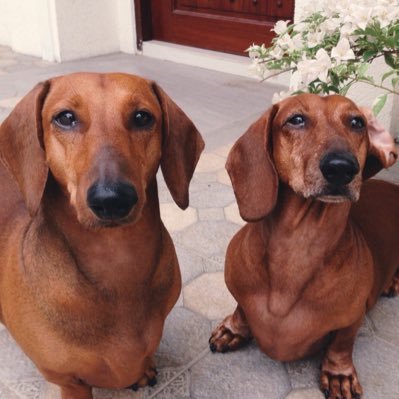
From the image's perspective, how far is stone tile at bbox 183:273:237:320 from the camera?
2.13 meters

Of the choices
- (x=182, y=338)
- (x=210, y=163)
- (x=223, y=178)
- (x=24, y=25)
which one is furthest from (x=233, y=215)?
(x=24, y=25)

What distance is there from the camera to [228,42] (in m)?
5.13

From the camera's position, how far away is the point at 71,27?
560cm

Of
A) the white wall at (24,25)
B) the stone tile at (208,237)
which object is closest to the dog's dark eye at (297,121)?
the stone tile at (208,237)

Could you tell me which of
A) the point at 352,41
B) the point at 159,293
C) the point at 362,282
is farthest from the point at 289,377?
the point at 352,41

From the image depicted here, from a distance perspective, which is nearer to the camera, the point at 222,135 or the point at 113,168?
the point at 113,168

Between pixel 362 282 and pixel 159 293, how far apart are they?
24.3 inches

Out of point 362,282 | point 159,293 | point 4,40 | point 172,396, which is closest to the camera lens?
point 159,293

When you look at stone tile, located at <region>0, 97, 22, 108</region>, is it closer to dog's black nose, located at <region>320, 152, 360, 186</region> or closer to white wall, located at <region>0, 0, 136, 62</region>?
white wall, located at <region>0, 0, 136, 62</region>

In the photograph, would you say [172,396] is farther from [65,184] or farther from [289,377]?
[65,184]

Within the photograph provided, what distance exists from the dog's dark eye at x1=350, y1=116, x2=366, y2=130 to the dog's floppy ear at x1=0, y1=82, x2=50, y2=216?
33.7 inches

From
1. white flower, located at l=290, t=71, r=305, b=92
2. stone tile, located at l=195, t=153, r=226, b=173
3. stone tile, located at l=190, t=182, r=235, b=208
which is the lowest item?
stone tile, located at l=190, t=182, r=235, b=208

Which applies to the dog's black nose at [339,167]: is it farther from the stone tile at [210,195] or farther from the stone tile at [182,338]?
the stone tile at [210,195]

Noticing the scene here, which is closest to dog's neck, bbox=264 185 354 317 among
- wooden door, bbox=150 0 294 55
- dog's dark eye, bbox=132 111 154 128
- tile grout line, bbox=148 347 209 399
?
tile grout line, bbox=148 347 209 399
